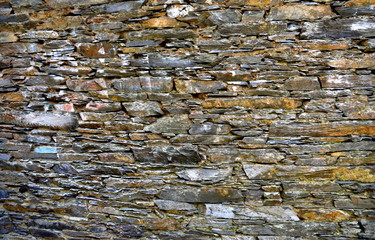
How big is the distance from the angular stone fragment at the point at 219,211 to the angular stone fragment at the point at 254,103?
3.07 feet

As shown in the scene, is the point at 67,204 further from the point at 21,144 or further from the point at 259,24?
the point at 259,24

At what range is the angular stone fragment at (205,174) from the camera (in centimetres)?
216

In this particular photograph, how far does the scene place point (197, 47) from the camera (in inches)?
79.0

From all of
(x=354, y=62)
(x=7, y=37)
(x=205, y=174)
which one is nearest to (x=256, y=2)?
(x=354, y=62)

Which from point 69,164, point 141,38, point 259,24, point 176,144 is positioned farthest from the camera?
point 69,164

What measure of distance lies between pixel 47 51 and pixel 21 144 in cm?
95

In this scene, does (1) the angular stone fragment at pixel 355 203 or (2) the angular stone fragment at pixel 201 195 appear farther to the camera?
(2) the angular stone fragment at pixel 201 195

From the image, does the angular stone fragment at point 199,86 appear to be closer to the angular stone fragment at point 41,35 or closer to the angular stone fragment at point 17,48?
the angular stone fragment at point 41,35

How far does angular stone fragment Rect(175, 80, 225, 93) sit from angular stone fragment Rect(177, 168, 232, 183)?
2.36 feet

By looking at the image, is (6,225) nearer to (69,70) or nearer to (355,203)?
(69,70)

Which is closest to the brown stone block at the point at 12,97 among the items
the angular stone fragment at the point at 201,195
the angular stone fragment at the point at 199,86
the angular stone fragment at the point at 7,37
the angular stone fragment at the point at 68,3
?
the angular stone fragment at the point at 7,37

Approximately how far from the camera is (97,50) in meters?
2.10

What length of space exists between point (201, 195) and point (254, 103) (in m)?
0.96

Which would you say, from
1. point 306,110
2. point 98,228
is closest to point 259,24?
point 306,110
